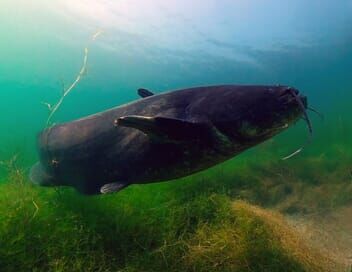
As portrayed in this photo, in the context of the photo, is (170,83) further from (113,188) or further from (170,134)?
(170,134)

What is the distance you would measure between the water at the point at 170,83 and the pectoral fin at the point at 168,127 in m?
1.57

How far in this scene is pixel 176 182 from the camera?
25.0 ft

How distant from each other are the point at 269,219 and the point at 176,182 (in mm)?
2710

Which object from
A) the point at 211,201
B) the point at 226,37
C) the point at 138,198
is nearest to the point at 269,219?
the point at 211,201

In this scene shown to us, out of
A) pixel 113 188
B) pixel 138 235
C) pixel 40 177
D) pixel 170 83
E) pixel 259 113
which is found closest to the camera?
pixel 259 113

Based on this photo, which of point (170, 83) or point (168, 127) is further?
point (170, 83)

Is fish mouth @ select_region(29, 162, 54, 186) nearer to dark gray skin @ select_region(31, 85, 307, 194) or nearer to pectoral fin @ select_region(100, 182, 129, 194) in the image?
dark gray skin @ select_region(31, 85, 307, 194)

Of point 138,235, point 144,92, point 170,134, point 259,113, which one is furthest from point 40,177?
point 259,113

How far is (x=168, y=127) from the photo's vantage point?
11.2ft

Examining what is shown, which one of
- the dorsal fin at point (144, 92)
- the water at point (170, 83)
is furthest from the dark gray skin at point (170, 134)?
the water at point (170, 83)

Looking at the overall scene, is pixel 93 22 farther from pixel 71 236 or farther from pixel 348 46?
pixel 71 236

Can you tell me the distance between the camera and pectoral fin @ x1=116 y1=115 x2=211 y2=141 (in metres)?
3.35

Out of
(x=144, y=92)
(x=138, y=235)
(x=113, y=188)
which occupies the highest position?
(x=144, y=92)

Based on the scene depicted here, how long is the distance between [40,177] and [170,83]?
6070 centimetres
